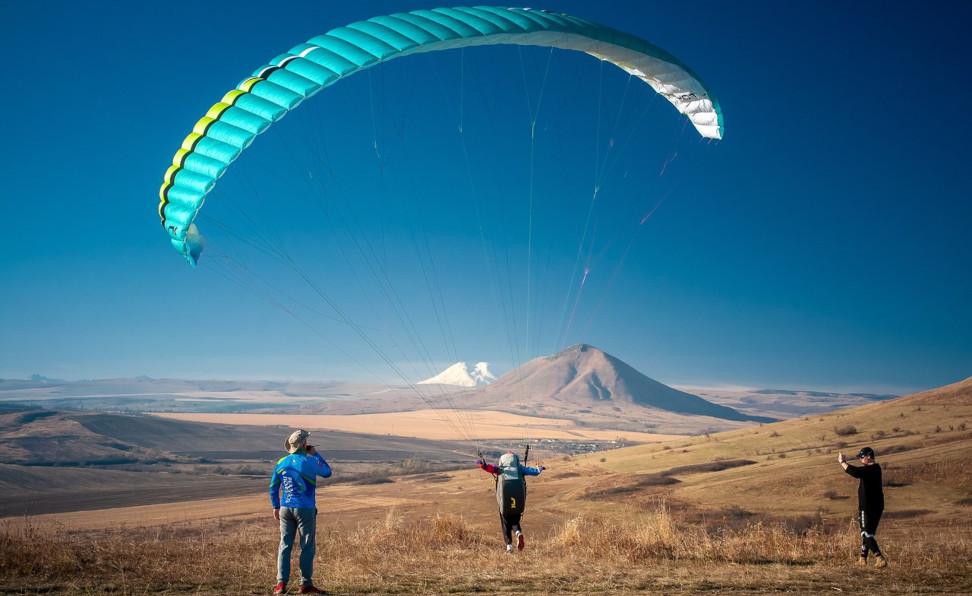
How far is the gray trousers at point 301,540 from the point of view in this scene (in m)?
7.59

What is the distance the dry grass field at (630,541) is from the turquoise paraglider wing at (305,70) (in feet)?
18.8

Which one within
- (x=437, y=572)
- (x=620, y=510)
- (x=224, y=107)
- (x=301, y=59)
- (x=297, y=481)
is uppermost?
(x=301, y=59)

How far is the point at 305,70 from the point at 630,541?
9526 millimetres

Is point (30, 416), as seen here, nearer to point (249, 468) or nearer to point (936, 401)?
point (249, 468)

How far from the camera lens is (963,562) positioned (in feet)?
31.9

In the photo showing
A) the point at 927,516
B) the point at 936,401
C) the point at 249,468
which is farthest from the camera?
the point at 249,468

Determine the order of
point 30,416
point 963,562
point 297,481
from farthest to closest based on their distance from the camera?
point 30,416 → point 963,562 → point 297,481

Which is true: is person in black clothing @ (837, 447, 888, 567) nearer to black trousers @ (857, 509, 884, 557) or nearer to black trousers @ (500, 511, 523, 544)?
black trousers @ (857, 509, 884, 557)

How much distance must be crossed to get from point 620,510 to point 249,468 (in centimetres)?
Result: 5754

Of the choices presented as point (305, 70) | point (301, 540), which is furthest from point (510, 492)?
point (305, 70)

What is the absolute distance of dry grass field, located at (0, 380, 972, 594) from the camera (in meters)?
8.28

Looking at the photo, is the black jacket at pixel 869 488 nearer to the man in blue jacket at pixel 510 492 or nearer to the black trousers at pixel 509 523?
the man in blue jacket at pixel 510 492

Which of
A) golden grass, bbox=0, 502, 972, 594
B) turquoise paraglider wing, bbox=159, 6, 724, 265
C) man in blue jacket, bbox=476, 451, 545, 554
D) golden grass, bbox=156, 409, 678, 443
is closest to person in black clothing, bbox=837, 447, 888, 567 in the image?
golden grass, bbox=0, 502, 972, 594

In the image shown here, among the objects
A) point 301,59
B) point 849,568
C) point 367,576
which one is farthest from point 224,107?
point 849,568
